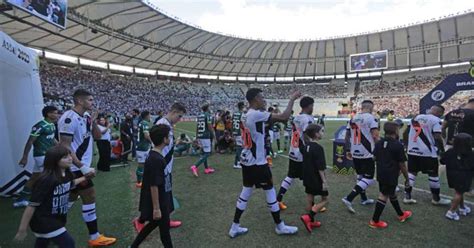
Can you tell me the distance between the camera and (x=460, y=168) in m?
5.01

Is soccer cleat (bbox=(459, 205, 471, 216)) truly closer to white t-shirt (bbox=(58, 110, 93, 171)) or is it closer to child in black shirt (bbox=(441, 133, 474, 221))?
child in black shirt (bbox=(441, 133, 474, 221))

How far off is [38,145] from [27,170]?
1777mm

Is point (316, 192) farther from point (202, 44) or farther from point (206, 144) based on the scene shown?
point (202, 44)

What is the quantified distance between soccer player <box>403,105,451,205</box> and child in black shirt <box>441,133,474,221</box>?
0.68 metres

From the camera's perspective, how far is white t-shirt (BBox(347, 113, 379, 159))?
5598 millimetres

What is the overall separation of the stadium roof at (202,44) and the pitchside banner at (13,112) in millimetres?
14772

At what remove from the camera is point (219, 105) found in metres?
55.8

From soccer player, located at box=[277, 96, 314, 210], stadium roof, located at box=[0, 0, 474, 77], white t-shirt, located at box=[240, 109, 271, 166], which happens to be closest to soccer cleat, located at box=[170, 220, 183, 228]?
white t-shirt, located at box=[240, 109, 271, 166]

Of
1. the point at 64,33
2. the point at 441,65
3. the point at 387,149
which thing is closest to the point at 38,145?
the point at 387,149

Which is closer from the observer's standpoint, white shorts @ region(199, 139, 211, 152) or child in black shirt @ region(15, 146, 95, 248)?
child in black shirt @ region(15, 146, 95, 248)

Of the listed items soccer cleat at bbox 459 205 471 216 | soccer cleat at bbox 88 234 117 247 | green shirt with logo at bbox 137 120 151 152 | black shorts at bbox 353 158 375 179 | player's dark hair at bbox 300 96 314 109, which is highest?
player's dark hair at bbox 300 96 314 109

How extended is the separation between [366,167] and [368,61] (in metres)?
48.4

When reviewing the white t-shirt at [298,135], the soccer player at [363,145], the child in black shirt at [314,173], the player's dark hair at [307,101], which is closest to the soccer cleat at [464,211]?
the soccer player at [363,145]

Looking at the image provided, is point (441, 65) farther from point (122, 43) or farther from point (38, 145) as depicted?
point (38, 145)
